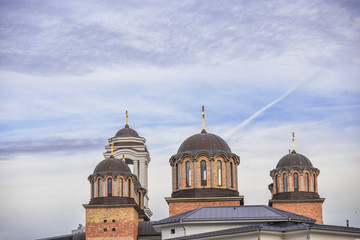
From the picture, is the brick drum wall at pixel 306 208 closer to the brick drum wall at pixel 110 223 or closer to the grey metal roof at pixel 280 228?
the brick drum wall at pixel 110 223

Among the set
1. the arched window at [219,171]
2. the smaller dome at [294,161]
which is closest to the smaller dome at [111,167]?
the arched window at [219,171]

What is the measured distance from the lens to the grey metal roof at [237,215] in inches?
1891

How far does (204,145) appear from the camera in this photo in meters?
57.4

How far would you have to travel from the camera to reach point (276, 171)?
207ft

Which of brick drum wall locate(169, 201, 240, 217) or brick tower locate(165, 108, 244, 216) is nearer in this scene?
brick drum wall locate(169, 201, 240, 217)

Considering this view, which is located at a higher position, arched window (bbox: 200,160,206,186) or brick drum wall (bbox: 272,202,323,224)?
arched window (bbox: 200,160,206,186)

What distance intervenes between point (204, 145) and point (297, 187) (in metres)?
9.36

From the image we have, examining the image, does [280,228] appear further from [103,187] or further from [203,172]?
[103,187]

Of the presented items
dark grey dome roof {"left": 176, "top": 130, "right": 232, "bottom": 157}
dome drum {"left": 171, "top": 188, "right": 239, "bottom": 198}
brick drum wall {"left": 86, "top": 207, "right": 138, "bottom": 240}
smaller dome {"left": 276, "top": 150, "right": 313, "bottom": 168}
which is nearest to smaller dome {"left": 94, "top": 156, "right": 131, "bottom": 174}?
brick drum wall {"left": 86, "top": 207, "right": 138, "bottom": 240}

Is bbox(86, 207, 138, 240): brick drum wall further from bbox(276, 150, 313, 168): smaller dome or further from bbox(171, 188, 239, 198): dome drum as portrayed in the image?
bbox(276, 150, 313, 168): smaller dome

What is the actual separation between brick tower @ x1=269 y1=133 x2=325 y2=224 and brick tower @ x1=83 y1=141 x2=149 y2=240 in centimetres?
1103

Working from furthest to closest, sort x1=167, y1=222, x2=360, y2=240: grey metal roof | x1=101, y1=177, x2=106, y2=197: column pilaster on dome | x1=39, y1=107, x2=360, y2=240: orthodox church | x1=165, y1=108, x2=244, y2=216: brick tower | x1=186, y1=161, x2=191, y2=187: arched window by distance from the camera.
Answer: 1. x1=101, y1=177, x2=106, y2=197: column pilaster on dome
2. x1=186, y1=161, x2=191, y2=187: arched window
3. x1=165, y1=108, x2=244, y2=216: brick tower
4. x1=39, y1=107, x2=360, y2=240: orthodox church
5. x1=167, y1=222, x2=360, y2=240: grey metal roof

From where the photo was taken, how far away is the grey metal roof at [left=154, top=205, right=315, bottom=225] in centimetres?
4803

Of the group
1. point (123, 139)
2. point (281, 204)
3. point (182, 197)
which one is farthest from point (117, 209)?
point (123, 139)
